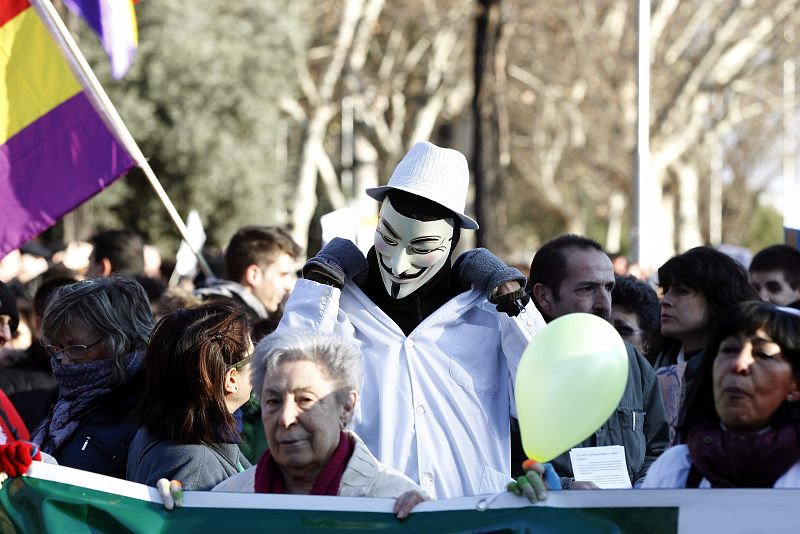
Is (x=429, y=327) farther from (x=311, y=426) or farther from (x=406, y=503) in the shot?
(x=406, y=503)

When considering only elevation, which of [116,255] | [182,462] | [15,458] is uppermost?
[116,255]

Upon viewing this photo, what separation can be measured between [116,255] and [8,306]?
2.32 meters

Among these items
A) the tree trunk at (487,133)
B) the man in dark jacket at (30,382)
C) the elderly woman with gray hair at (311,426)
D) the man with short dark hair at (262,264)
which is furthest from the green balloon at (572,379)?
the tree trunk at (487,133)

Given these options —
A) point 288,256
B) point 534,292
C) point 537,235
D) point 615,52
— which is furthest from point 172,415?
point 537,235

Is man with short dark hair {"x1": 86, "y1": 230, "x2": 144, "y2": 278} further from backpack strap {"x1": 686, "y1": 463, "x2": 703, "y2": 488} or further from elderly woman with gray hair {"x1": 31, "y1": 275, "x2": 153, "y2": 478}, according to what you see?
backpack strap {"x1": 686, "y1": 463, "x2": 703, "y2": 488}

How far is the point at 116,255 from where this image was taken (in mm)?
8352

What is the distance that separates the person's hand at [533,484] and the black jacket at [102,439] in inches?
58.1

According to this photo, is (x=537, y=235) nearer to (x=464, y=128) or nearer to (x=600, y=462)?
(x=464, y=128)

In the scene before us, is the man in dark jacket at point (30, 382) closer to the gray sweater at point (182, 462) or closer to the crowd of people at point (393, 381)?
the crowd of people at point (393, 381)

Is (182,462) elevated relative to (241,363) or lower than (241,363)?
lower

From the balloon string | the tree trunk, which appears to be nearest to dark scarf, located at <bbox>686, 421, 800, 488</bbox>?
the balloon string

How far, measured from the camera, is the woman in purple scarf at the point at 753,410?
10.9 feet

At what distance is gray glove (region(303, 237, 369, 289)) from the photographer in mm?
4277

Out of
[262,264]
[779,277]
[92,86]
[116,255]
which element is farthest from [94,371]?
[779,277]
